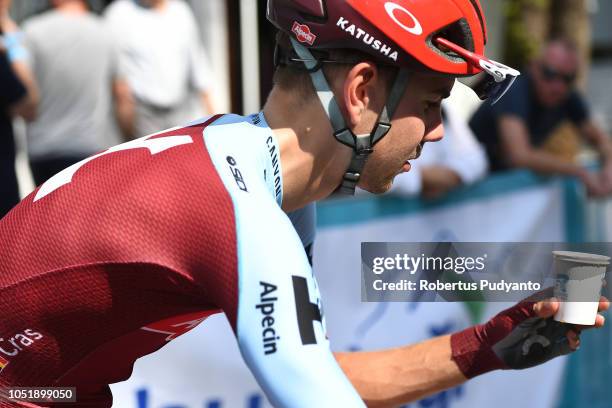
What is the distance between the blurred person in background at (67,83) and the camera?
5789 millimetres

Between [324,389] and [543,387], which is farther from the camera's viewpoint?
[543,387]

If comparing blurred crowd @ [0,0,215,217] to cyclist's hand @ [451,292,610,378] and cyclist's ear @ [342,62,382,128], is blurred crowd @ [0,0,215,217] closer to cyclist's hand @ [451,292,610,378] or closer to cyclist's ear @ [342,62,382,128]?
cyclist's hand @ [451,292,610,378]

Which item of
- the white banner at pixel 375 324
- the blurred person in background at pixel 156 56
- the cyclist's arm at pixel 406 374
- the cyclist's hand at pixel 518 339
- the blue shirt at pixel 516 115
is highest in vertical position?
the blurred person in background at pixel 156 56

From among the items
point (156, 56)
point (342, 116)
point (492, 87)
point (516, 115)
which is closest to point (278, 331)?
point (342, 116)

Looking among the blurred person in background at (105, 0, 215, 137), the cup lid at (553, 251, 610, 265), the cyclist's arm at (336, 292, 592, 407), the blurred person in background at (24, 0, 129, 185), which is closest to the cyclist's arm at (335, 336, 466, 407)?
the cyclist's arm at (336, 292, 592, 407)

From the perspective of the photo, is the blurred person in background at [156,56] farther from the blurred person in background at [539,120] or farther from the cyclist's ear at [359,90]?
the cyclist's ear at [359,90]

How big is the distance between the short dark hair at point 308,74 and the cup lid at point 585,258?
55 cm

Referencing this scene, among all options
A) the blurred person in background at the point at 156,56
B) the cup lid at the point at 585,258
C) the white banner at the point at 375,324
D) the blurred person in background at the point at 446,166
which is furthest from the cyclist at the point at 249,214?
the blurred person in background at the point at 156,56

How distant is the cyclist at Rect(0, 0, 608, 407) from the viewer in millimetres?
2000

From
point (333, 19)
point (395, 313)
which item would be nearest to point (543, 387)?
point (395, 313)

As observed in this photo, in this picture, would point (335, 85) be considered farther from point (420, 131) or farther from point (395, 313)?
point (395, 313)

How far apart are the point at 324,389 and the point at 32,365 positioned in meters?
0.69

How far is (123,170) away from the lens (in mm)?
2209

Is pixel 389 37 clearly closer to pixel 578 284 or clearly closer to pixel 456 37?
pixel 456 37
